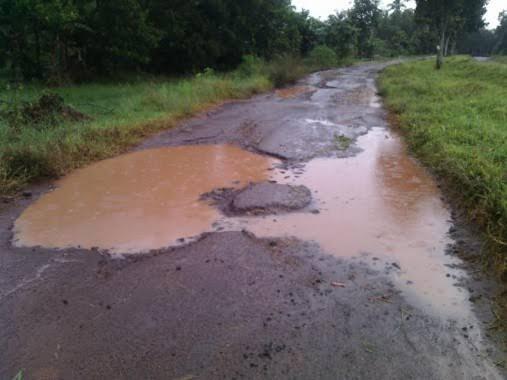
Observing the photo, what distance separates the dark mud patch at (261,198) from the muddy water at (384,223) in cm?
17

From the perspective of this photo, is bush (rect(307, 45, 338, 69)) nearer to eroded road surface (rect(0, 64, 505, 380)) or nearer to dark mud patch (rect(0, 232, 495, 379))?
eroded road surface (rect(0, 64, 505, 380))

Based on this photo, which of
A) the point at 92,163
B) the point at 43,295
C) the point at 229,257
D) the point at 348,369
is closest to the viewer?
the point at 348,369

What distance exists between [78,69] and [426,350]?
16344 millimetres

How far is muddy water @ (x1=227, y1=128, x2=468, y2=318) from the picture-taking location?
3436 mm

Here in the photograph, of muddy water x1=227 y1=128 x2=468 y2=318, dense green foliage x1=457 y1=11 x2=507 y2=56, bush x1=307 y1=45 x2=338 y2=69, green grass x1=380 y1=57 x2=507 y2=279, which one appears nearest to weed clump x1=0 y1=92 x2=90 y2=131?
muddy water x1=227 y1=128 x2=468 y2=318

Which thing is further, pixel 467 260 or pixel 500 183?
pixel 500 183

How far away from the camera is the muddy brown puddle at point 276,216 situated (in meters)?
3.77

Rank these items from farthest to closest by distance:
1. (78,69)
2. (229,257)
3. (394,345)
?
1. (78,69)
2. (229,257)
3. (394,345)

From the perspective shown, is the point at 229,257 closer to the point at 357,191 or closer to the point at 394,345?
the point at 394,345

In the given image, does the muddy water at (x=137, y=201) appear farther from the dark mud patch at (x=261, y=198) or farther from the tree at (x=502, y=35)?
the tree at (x=502, y=35)

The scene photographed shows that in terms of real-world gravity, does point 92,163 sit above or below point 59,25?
below

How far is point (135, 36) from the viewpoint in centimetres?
1420

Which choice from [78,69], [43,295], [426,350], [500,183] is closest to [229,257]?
[43,295]

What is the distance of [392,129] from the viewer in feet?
29.7
